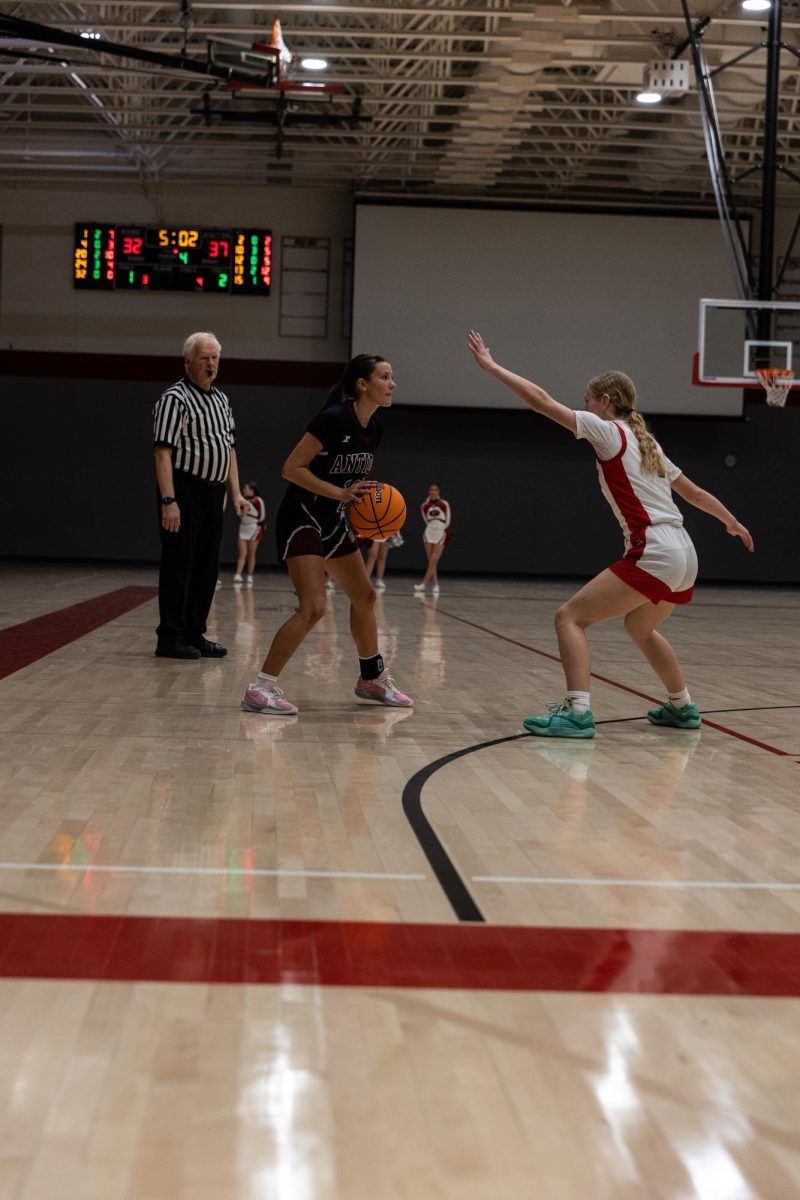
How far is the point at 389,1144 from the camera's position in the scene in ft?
5.72

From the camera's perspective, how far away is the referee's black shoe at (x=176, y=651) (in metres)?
7.59

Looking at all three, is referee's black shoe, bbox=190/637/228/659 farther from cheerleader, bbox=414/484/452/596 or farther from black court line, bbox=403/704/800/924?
cheerleader, bbox=414/484/452/596

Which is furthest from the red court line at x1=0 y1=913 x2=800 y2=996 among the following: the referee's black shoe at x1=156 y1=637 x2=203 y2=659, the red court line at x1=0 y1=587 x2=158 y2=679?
the referee's black shoe at x1=156 y1=637 x2=203 y2=659

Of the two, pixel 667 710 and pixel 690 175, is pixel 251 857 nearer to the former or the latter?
pixel 667 710

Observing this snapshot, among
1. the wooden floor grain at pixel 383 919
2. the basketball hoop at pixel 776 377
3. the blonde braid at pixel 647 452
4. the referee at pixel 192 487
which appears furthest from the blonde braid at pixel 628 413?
the basketball hoop at pixel 776 377

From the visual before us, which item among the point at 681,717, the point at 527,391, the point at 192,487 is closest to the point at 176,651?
the point at 192,487

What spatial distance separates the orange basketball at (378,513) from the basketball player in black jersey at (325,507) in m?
0.10

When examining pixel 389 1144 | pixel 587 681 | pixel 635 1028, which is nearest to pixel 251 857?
pixel 635 1028

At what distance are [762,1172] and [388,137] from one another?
17817 mm

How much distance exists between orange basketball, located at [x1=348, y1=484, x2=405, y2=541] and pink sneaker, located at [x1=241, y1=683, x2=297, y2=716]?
0.79m

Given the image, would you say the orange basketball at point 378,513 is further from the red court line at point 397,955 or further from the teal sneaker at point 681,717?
the red court line at point 397,955

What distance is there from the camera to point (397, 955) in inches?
99.1

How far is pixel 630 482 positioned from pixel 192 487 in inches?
119

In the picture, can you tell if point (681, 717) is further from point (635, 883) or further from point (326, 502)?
point (635, 883)
